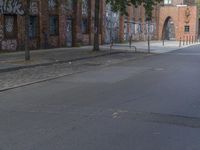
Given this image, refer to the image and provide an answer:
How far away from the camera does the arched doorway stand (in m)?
68.1

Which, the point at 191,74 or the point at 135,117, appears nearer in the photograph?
the point at 135,117

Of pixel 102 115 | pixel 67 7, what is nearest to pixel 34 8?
pixel 67 7

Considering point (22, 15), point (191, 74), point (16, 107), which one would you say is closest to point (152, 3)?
point (22, 15)

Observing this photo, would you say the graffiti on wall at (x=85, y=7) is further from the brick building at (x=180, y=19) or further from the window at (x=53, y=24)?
the brick building at (x=180, y=19)

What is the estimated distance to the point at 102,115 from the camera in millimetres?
8945

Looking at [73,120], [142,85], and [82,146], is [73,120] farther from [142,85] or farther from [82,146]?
[142,85]

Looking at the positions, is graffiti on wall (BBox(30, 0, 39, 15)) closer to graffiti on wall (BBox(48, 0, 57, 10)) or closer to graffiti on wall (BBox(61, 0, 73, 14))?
graffiti on wall (BBox(48, 0, 57, 10))

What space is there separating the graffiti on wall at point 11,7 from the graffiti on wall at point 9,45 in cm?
168

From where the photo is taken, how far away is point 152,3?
29578 mm

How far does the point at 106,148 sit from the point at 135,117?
2289mm

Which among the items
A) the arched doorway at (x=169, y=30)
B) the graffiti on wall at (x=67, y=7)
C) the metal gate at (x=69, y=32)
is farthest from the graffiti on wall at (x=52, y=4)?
the arched doorway at (x=169, y=30)

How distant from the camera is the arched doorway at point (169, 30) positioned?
68.1 m

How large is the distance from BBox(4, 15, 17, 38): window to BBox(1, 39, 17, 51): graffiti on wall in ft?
1.27

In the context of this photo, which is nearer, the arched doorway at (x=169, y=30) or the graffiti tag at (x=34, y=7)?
the graffiti tag at (x=34, y=7)
